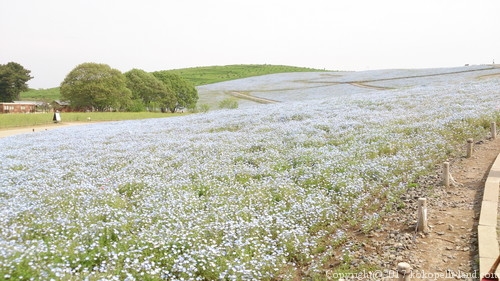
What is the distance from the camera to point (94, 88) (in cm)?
6456

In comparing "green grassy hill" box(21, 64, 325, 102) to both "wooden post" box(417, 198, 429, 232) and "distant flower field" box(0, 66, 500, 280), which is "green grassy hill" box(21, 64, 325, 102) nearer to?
"distant flower field" box(0, 66, 500, 280)

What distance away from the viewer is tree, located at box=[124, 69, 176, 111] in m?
74.9

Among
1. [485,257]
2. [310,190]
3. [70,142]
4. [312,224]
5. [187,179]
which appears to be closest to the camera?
[485,257]

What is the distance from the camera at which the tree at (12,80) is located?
73438 millimetres

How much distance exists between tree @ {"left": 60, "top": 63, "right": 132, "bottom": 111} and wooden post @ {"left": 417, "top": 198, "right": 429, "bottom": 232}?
6479 centimetres

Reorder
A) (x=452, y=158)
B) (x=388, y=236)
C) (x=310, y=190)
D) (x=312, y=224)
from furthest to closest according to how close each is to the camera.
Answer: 1. (x=452, y=158)
2. (x=310, y=190)
3. (x=312, y=224)
4. (x=388, y=236)

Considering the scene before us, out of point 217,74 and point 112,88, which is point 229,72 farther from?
point 112,88

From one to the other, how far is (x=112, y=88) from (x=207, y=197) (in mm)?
62102

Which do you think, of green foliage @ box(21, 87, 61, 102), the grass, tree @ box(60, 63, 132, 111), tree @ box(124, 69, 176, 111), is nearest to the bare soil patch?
the grass

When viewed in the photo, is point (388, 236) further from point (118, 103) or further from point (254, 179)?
point (118, 103)

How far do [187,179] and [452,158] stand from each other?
355 inches

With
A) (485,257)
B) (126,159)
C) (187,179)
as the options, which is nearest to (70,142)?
(126,159)

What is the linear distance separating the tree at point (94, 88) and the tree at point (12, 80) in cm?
1606

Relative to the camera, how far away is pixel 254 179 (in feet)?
36.2
